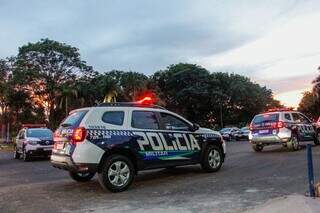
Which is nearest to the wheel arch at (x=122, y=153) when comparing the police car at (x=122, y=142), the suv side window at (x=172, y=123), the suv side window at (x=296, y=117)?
the police car at (x=122, y=142)

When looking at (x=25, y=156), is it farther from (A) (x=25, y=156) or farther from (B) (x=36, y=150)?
(B) (x=36, y=150)

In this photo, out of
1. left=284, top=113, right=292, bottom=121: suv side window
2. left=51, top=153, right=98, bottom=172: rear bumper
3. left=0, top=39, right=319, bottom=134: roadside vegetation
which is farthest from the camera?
left=0, top=39, right=319, bottom=134: roadside vegetation

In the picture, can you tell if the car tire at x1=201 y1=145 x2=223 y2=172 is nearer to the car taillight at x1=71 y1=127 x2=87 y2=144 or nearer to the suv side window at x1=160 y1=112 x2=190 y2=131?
the suv side window at x1=160 y1=112 x2=190 y2=131

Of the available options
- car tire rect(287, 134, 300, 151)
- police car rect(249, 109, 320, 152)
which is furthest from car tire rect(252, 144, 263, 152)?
car tire rect(287, 134, 300, 151)

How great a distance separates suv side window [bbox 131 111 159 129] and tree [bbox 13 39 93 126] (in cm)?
4409

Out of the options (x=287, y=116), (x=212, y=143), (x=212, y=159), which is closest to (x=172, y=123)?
(x=212, y=143)

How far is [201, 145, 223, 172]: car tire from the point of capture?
13.2 meters

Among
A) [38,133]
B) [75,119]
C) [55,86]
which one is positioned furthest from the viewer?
[55,86]

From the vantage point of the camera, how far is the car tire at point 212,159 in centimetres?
1324

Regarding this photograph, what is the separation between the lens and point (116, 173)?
10898 mm

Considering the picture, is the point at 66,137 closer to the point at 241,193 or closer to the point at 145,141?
the point at 145,141

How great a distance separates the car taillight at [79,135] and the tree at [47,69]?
148 feet

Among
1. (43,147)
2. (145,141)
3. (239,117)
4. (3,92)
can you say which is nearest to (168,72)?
(239,117)

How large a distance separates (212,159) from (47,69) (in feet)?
150
